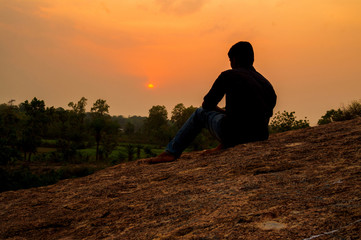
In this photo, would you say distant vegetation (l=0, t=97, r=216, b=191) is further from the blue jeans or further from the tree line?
the blue jeans

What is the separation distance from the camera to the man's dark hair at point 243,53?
515cm

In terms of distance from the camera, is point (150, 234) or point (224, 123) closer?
point (150, 234)

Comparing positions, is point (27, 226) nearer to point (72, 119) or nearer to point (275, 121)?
point (275, 121)

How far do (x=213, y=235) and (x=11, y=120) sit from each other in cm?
4470

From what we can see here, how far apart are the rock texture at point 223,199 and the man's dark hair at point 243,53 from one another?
140 cm

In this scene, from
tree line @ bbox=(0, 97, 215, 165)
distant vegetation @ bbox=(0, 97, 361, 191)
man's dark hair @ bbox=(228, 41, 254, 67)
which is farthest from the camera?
tree line @ bbox=(0, 97, 215, 165)

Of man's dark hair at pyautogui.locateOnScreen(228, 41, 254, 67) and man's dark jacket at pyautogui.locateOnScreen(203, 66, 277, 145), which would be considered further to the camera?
man's dark hair at pyautogui.locateOnScreen(228, 41, 254, 67)

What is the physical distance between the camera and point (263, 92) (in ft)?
16.5

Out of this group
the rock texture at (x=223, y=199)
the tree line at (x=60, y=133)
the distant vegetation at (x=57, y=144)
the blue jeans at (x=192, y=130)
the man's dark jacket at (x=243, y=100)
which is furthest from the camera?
the tree line at (x=60, y=133)

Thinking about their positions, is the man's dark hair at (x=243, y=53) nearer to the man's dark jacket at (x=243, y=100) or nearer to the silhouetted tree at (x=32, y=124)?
the man's dark jacket at (x=243, y=100)

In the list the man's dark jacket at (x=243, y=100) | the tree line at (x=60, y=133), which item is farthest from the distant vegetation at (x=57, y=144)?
the man's dark jacket at (x=243, y=100)

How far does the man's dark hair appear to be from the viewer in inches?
203

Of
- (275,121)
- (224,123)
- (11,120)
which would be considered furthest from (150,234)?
(11,120)

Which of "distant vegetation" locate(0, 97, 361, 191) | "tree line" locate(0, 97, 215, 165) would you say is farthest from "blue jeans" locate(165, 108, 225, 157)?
"tree line" locate(0, 97, 215, 165)
